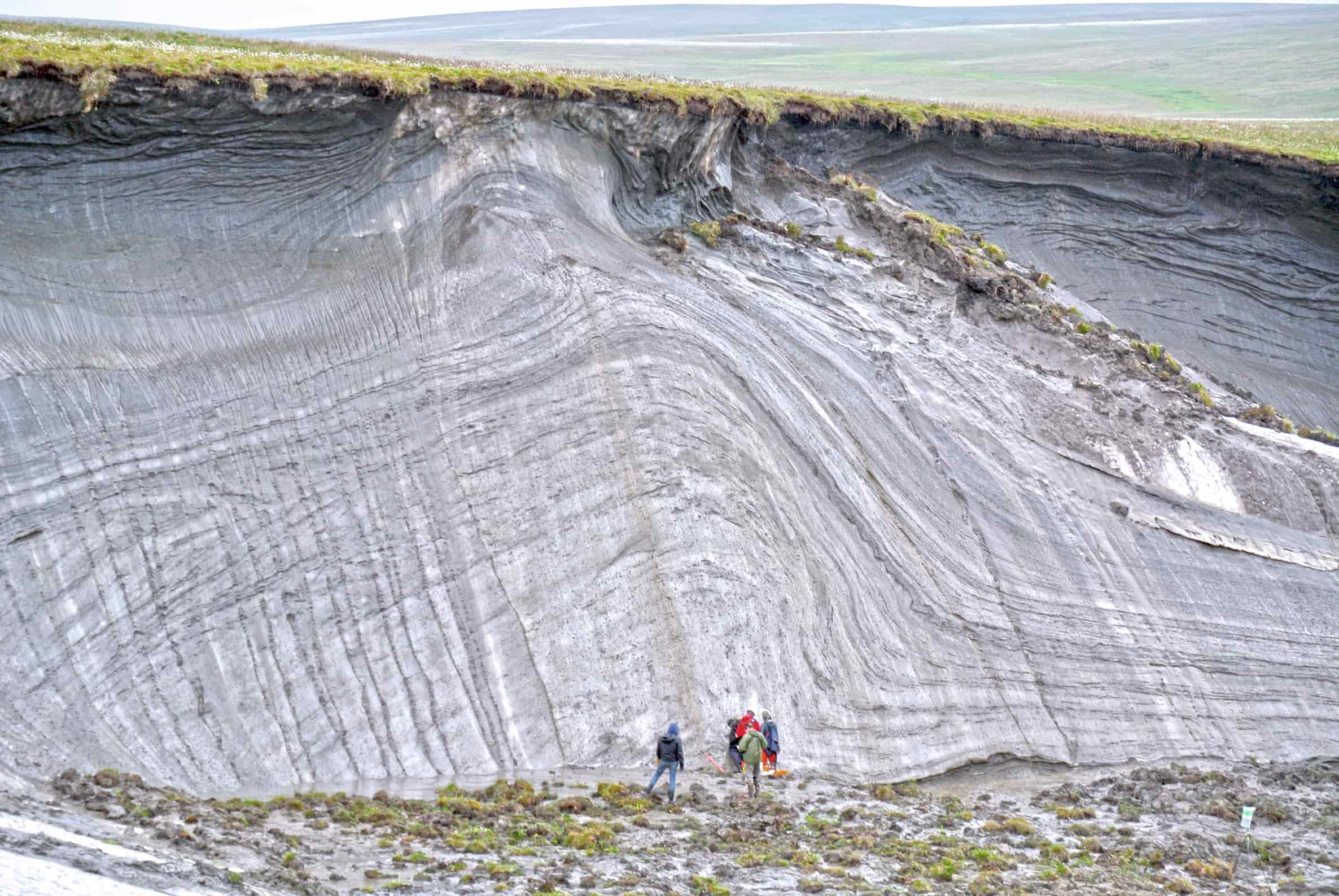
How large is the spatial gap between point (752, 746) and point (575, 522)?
139 inches

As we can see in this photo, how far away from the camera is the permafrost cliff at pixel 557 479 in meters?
12.4

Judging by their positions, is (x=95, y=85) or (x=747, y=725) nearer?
(x=747, y=725)

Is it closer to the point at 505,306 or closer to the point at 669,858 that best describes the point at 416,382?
the point at 505,306

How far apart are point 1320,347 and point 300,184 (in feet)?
64.9

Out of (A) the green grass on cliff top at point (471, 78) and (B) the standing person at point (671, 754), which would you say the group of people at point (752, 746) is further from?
(A) the green grass on cliff top at point (471, 78)

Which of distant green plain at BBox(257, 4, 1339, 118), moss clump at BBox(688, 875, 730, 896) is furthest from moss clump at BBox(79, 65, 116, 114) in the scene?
distant green plain at BBox(257, 4, 1339, 118)

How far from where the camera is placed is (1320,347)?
24078 mm

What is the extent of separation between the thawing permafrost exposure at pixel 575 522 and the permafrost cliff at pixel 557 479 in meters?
0.05

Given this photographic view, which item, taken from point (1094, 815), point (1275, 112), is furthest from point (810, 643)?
point (1275, 112)

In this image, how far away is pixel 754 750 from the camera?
12148mm

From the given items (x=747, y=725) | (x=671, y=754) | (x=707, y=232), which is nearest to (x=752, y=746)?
(x=747, y=725)

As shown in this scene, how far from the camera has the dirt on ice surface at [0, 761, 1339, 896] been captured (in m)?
8.74

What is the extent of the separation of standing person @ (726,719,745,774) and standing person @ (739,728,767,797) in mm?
302

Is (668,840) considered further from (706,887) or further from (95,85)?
(95,85)
